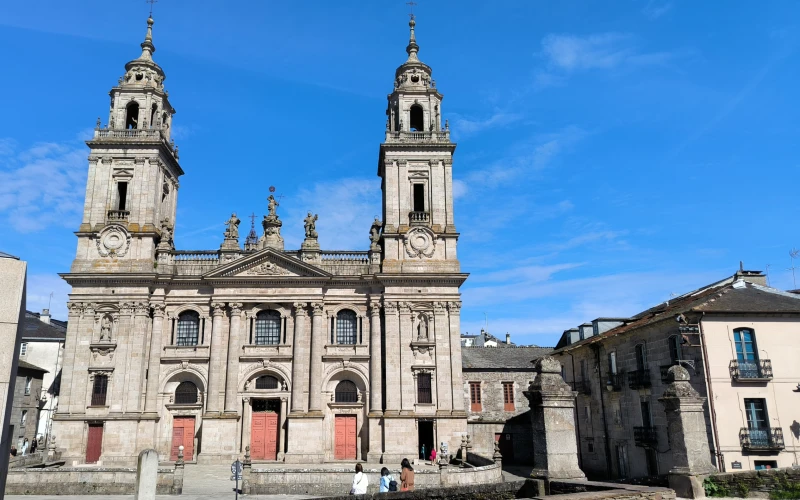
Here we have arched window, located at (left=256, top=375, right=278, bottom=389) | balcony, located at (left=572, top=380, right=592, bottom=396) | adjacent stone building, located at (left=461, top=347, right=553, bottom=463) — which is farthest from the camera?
adjacent stone building, located at (left=461, top=347, right=553, bottom=463)

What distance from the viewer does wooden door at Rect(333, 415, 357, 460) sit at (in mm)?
38125

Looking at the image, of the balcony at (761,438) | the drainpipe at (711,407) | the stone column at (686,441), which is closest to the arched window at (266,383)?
the drainpipe at (711,407)

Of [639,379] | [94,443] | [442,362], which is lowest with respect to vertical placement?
[94,443]

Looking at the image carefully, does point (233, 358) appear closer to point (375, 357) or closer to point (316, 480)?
point (375, 357)

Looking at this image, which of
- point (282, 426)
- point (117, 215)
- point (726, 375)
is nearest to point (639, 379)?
point (726, 375)

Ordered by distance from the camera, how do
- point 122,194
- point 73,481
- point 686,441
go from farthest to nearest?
point 122,194 < point 73,481 < point 686,441

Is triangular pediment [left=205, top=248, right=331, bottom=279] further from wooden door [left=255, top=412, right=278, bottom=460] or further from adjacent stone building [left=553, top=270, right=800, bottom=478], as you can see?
adjacent stone building [left=553, top=270, right=800, bottom=478]

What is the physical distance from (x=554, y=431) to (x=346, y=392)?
89.3 ft

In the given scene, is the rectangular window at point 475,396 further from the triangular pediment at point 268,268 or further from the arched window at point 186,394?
the arched window at point 186,394

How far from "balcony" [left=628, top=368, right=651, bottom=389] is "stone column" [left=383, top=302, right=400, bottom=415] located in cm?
1346

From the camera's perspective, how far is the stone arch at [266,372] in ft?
128

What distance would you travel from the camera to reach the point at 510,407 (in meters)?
48.8

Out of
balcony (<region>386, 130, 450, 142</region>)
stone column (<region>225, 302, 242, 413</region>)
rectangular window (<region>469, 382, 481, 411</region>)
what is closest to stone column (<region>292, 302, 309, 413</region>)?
stone column (<region>225, 302, 242, 413</region>)

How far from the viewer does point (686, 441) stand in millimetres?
16359
